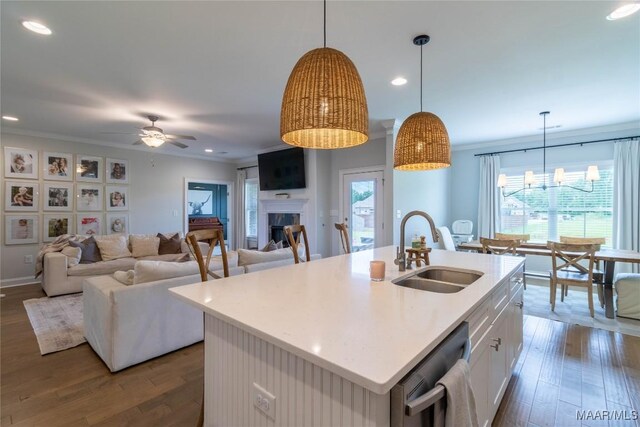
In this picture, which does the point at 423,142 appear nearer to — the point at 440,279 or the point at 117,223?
the point at 440,279

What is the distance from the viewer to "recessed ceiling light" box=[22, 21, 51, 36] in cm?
220

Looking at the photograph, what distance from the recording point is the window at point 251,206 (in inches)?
306

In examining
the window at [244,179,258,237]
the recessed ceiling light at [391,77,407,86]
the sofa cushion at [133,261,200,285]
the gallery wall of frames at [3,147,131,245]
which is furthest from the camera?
the window at [244,179,258,237]

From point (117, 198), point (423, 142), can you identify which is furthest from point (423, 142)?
point (117, 198)

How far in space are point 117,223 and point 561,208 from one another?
855 centimetres

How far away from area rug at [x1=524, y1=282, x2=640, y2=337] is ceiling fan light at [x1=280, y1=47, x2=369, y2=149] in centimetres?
375

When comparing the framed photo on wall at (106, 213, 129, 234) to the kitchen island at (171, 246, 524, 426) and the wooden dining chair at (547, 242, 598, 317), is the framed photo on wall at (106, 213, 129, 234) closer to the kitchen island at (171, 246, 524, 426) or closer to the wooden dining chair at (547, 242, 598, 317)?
the kitchen island at (171, 246, 524, 426)

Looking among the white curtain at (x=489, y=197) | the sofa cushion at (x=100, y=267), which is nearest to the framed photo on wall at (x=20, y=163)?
the sofa cushion at (x=100, y=267)

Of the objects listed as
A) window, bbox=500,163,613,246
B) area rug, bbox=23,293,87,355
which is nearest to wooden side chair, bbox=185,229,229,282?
area rug, bbox=23,293,87,355

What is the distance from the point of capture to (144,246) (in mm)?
5246

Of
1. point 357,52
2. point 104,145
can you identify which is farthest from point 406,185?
point 104,145

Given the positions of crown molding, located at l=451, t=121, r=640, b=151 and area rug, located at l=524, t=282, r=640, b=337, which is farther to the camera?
crown molding, located at l=451, t=121, r=640, b=151

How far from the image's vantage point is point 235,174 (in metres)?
8.12

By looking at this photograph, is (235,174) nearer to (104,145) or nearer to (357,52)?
(104,145)
